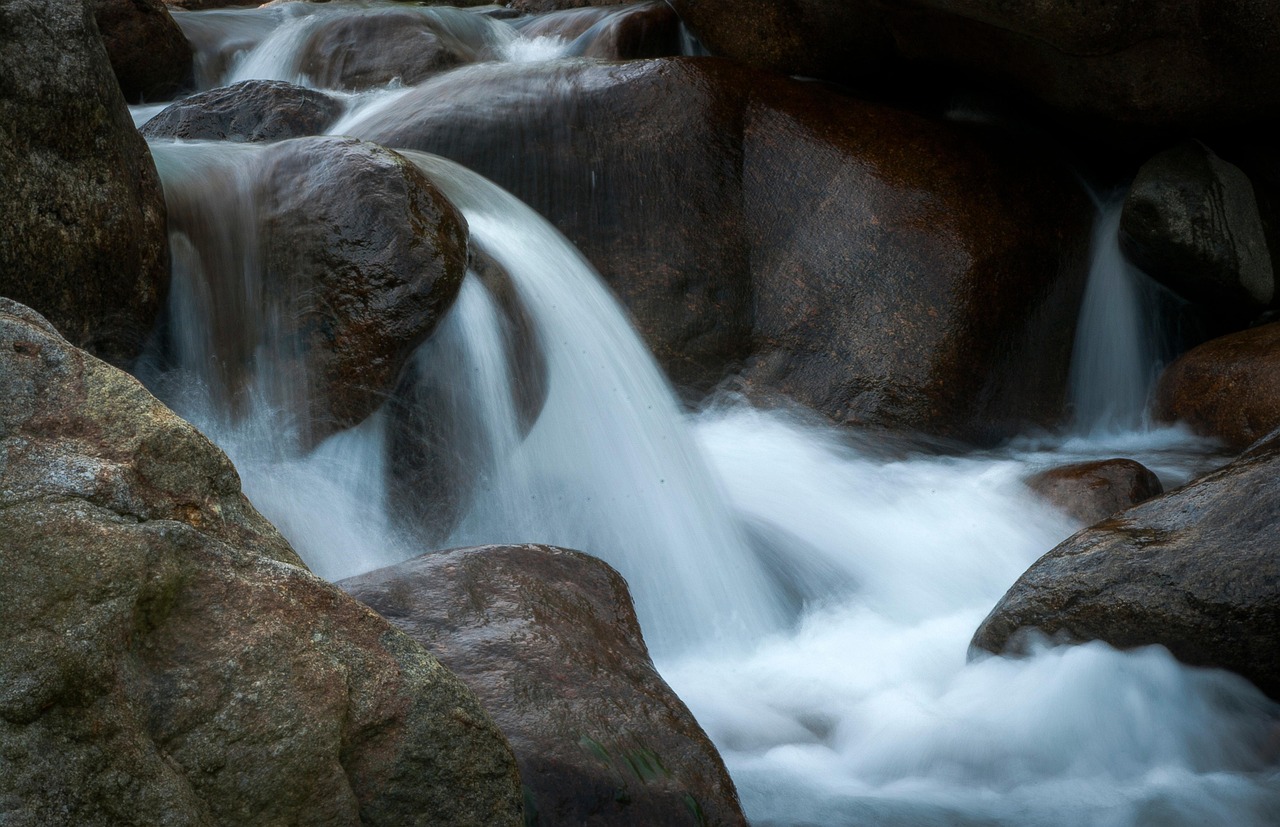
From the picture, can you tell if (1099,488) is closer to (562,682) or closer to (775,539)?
(775,539)

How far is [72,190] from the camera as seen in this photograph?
4.09 metres

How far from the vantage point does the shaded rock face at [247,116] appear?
23.4 feet

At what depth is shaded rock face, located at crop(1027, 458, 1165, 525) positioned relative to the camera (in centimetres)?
522

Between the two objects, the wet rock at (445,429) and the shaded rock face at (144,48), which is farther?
the shaded rock face at (144,48)

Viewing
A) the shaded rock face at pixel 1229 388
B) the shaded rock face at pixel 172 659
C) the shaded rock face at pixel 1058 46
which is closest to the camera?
the shaded rock face at pixel 172 659

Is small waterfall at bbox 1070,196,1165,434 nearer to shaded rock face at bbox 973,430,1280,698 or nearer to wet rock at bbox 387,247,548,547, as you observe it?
shaded rock face at bbox 973,430,1280,698

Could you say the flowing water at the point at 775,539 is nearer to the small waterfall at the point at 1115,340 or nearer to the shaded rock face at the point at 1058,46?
the small waterfall at the point at 1115,340

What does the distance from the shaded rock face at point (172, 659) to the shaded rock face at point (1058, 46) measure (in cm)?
559

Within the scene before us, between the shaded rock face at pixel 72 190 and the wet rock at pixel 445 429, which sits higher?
the shaded rock face at pixel 72 190

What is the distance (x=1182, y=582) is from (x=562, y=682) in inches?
85.4

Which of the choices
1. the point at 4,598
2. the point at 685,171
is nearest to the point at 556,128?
the point at 685,171

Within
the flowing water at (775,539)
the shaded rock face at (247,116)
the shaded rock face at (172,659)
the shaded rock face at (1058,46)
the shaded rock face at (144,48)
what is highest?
the shaded rock face at (1058,46)

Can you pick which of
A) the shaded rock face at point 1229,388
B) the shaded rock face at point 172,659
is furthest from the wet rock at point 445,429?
the shaded rock face at point 1229,388

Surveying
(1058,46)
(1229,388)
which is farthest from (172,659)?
(1229,388)
